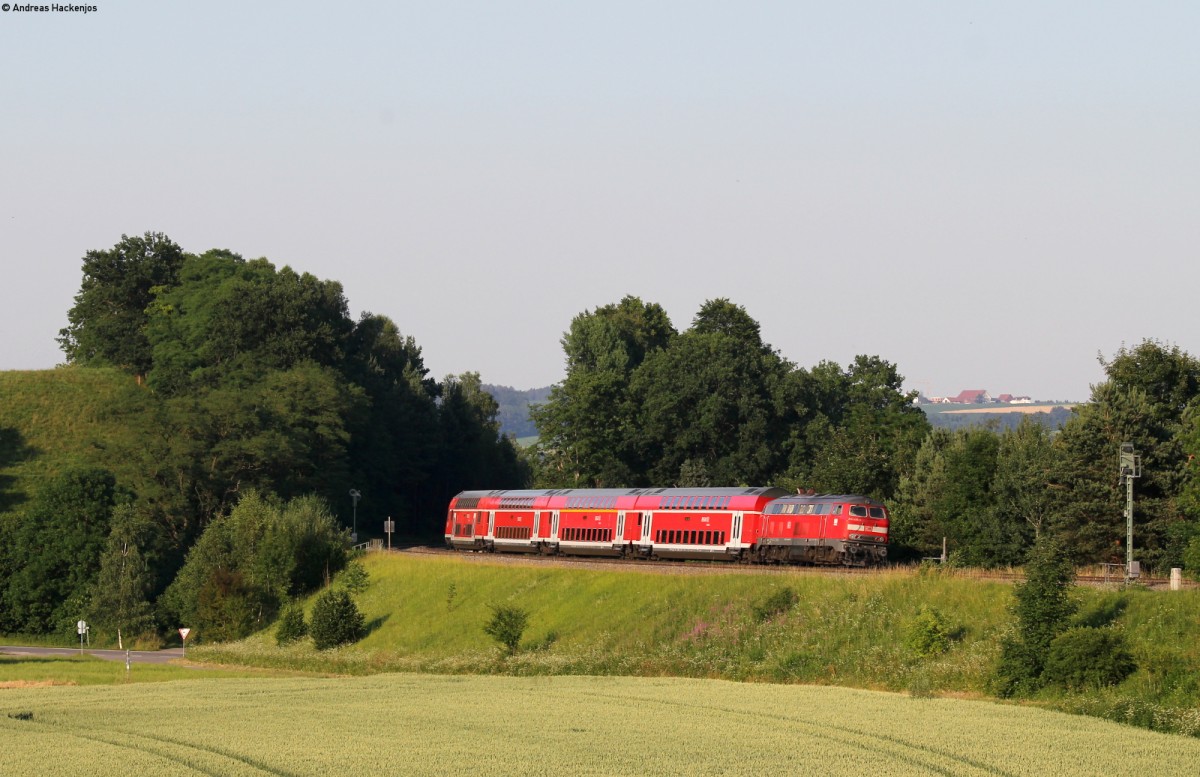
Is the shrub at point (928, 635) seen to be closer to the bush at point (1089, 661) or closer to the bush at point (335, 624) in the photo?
the bush at point (1089, 661)

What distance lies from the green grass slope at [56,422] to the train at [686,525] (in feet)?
123

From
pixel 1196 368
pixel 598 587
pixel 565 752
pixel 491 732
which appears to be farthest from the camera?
pixel 1196 368

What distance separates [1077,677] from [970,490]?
36.6m

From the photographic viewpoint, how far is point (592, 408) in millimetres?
121938

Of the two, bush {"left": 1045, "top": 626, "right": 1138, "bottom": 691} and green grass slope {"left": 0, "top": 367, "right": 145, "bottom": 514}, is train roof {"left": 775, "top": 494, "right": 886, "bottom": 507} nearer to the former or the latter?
bush {"left": 1045, "top": 626, "right": 1138, "bottom": 691}

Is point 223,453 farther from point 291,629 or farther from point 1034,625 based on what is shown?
point 1034,625

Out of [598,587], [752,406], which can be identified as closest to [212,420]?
[752,406]

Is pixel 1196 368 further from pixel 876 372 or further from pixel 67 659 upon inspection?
pixel 67 659

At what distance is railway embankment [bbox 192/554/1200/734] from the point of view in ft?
155

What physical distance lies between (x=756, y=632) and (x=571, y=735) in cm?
2259

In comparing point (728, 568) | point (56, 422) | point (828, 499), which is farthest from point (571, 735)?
point (56, 422)

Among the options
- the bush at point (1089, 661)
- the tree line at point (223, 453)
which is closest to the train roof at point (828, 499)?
the bush at point (1089, 661)

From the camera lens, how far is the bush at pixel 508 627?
66125mm

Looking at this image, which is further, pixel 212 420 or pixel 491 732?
pixel 212 420
